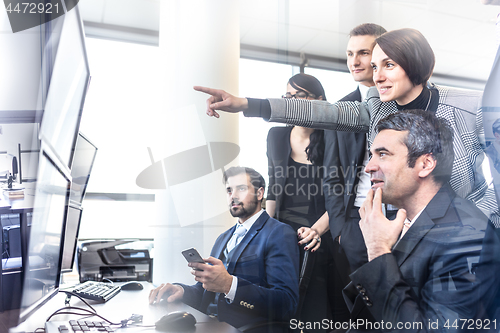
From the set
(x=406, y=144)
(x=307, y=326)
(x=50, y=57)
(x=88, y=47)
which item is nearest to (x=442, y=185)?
(x=406, y=144)

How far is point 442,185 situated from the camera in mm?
1157

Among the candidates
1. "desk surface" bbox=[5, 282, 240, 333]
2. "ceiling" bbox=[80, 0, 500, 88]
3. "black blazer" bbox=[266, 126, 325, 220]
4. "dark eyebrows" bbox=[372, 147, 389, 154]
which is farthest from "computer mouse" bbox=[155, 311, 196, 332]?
"ceiling" bbox=[80, 0, 500, 88]

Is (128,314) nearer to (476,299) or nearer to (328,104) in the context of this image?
(328,104)

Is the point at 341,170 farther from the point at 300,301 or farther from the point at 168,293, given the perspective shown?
the point at 168,293

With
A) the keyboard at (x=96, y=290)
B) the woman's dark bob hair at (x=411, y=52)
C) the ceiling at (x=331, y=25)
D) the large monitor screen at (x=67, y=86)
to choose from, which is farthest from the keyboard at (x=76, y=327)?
the woman's dark bob hair at (x=411, y=52)

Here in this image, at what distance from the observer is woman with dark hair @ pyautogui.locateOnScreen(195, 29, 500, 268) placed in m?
1.20

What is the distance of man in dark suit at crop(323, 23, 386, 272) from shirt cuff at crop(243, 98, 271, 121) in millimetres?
241

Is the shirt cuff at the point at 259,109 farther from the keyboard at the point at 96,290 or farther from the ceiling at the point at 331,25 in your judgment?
the keyboard at the point at 96,290

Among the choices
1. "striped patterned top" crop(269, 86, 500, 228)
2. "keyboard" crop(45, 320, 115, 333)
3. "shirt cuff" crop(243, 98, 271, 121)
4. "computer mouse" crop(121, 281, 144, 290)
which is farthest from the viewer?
"computer mouse" crop(121, 281, 144, 290)

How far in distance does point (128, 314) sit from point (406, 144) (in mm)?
1150

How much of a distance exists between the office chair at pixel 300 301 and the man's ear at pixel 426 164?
19.1 inches

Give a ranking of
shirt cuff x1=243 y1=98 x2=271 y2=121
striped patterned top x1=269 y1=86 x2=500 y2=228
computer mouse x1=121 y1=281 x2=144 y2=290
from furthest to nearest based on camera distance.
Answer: computer mouse x1=121 y1=281 x2=144 y2=290 < shirt cuff x1=243 y1=98 x2=271 y2=121 < striped patterned top x1=269 y1=86 x2=500 y2=228

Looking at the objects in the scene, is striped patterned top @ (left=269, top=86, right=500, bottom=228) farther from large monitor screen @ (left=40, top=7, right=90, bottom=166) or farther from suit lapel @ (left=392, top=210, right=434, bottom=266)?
large monitor screen @ (left=40, top=7, right=90, bottom=166)

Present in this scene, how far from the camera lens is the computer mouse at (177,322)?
3.64ft
